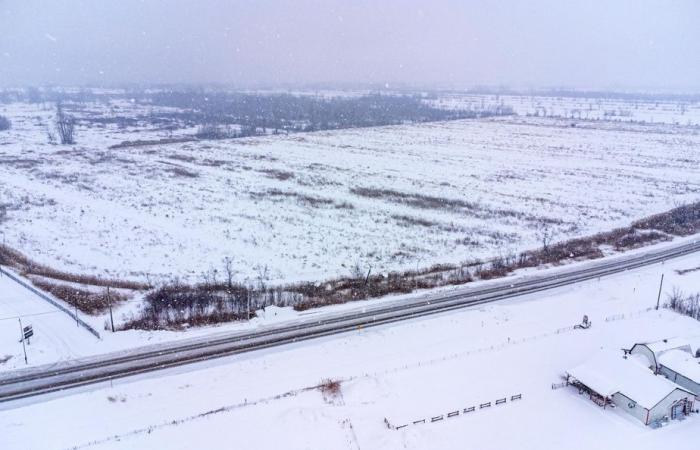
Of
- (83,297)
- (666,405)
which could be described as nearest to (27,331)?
(83,297)

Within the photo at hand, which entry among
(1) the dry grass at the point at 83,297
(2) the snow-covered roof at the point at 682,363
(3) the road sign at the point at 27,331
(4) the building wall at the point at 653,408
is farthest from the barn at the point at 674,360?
(3) the road sign at the point at 27,331

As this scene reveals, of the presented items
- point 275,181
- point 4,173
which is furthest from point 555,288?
point 4,173

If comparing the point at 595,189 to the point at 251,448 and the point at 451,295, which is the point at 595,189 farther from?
the point at 251,448

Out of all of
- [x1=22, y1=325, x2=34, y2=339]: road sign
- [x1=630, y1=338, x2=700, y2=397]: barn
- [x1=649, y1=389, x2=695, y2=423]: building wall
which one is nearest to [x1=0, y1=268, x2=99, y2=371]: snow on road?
[x1=22, y1=325, x2=34, y2=339]: road sign

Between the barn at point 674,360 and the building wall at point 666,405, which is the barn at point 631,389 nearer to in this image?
the building wall at point 666,405

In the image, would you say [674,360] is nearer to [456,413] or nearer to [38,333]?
[456,413]

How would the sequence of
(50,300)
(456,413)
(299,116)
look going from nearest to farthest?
(456,413)
(50,300)
(299,116)
